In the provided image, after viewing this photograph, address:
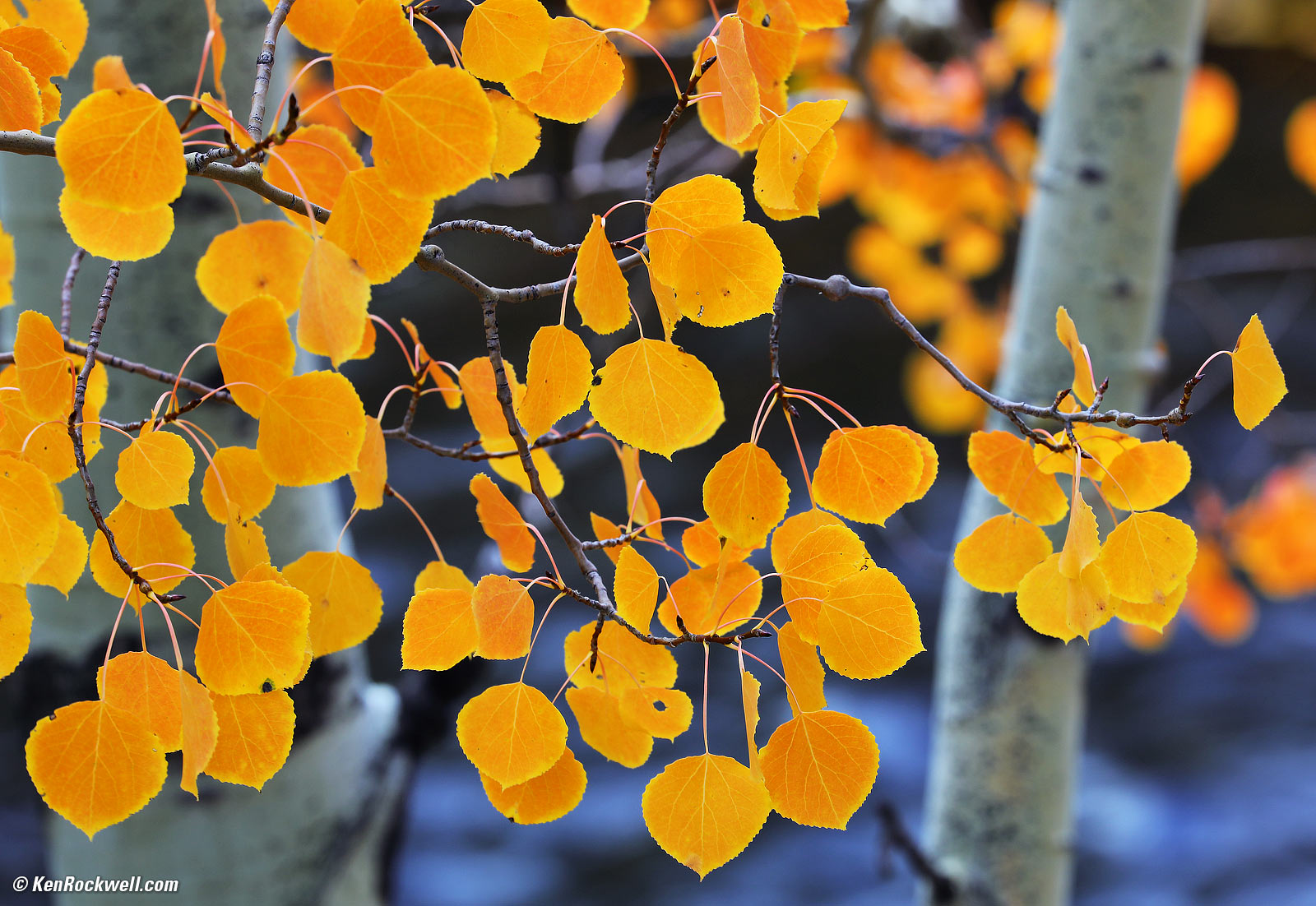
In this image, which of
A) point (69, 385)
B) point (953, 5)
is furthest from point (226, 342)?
point (953, 5)

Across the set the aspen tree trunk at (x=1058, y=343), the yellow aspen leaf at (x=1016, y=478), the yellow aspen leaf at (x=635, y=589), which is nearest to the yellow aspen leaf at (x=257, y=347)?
the yellow aspen leaf at (x=635, y=589)

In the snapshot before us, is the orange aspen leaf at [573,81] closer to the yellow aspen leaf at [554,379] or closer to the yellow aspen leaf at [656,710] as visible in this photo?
the yellow aspen leaf at [554,379]

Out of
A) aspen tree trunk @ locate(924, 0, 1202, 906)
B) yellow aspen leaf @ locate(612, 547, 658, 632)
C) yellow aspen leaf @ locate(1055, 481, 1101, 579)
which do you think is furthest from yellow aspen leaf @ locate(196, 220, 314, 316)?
aspen tree trunk @ locate(924, 0, 1202, 906)

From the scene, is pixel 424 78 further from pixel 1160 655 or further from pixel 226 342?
pixel 1160 655

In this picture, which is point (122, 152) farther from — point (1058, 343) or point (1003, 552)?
point (1058, 343)

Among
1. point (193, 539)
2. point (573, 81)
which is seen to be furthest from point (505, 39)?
point (193, 539)

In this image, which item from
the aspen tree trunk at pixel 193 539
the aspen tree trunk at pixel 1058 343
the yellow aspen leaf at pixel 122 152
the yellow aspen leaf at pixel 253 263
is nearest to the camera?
the yellow aspen leaf at pixel 122 152

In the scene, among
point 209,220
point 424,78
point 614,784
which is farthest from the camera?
point 614,784
